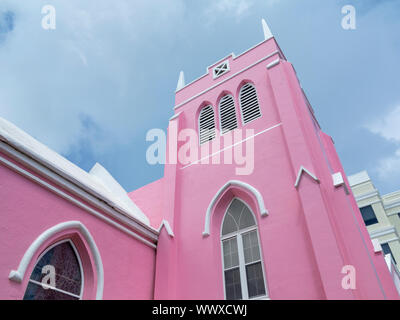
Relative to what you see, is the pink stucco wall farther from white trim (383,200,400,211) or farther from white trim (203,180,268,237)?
white trim (383,200,400,211)

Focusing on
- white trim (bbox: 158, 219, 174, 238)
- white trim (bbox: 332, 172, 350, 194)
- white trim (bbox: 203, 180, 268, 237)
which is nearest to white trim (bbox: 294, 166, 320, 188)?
white trim (bbox: 332, 172, 350, 194)

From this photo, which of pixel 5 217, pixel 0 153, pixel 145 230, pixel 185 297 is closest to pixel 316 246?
pixel 185 297

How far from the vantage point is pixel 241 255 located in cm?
783

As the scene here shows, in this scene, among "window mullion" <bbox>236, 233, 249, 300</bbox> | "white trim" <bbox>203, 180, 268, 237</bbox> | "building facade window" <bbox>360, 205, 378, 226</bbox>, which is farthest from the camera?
"building facade window" <bbox>360, 205, 378, 226</bbox>

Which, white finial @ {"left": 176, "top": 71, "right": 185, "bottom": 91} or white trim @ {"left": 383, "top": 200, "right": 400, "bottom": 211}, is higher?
white trim @ {"left": 383, "top": 200, "right": 400, "bottom": 211}

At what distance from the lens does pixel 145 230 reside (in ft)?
28.0

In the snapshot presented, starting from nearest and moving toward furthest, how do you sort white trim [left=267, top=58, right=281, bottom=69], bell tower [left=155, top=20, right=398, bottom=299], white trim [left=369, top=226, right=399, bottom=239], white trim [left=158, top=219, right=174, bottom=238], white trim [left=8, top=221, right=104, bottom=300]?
white trim [left=8, top=221, right=104, bottom=300] → bell tower [left=155, top=20, right=398, bottom=299] → white trim [left=158, top=219, right=174, bottom=238] → white trim [left=267, top=58, right=281, bottom=69] → white trim [left=369, top=226, right=399, bottom=239]

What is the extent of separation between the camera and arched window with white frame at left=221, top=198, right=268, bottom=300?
7270mm

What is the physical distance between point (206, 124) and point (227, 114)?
82 cm

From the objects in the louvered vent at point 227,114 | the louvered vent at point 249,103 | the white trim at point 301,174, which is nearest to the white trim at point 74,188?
the white trim at point 301,174

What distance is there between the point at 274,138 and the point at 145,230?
421cm

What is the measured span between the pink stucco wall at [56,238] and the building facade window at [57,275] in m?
0.18

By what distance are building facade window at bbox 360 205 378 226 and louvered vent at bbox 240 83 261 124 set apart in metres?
17.2
